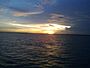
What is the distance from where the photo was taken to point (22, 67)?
4734 cm

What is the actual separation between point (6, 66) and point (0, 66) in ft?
4.04

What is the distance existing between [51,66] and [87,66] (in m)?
8.11

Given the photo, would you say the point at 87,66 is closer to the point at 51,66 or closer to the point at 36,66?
the point at 51,66

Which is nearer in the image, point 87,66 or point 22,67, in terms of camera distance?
point 22,67

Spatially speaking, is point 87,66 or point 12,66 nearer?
point 12,66

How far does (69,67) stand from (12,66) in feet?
39.6

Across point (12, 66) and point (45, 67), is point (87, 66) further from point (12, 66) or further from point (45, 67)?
point (12, 66)

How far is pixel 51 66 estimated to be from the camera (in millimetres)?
50844

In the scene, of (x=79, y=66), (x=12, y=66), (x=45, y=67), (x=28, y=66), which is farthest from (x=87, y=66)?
(x=12, y=66)

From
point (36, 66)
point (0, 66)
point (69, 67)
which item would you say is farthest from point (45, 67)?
point (0, 66)

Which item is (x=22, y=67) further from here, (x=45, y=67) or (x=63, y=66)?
(x=63, y=66)

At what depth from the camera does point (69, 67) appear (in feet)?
164

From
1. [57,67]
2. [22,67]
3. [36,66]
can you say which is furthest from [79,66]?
[22,67]

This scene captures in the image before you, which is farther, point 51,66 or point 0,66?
point 51,66
